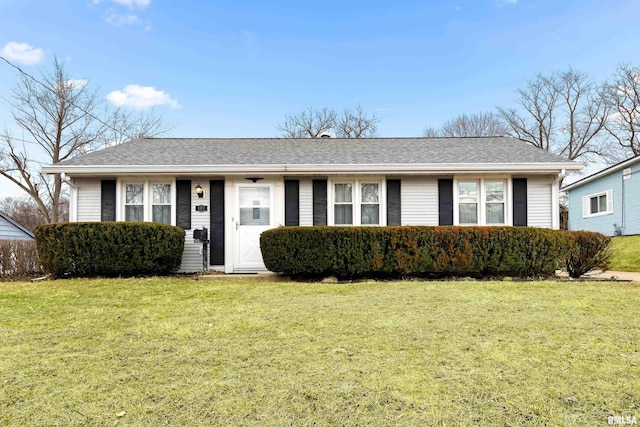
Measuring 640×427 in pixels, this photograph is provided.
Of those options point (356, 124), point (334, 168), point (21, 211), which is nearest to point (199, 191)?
point (334, 168)

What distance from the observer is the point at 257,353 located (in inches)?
113

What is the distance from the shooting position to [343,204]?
8578mm

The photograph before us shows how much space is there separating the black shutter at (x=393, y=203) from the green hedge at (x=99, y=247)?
4.90 meters

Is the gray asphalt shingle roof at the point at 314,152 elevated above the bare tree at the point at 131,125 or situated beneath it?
situated beneath

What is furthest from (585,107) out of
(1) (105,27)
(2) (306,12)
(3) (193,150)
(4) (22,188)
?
(4) (22,188)

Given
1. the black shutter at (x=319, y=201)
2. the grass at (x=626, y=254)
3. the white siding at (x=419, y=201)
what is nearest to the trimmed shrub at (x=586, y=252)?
the white siding at (x=419, y=201)

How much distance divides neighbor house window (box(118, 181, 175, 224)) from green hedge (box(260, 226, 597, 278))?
3.06 metres

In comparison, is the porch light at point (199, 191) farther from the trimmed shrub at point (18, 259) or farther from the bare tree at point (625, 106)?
the bare tree at point (625, 106)

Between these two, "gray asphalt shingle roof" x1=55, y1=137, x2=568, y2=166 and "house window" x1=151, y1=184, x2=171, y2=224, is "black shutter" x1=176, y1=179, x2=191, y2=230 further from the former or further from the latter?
"gray asphalt shingle roof" x1=55, y1=137, x2=568, y2=166

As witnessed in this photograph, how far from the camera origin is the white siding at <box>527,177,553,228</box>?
847 cm

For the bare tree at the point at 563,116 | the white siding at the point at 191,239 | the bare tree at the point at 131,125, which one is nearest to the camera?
the white siding at the point at 191,239

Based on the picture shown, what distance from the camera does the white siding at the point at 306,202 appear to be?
8492 mm

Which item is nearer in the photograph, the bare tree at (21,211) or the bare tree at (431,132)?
the bare tree at (21,211)

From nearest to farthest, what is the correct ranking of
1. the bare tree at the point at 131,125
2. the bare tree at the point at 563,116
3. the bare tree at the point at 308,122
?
1. the bare tree at the point at 131,125
2. the bare tree at the point at 563,116
3. the bare tree at the point at 308,122
